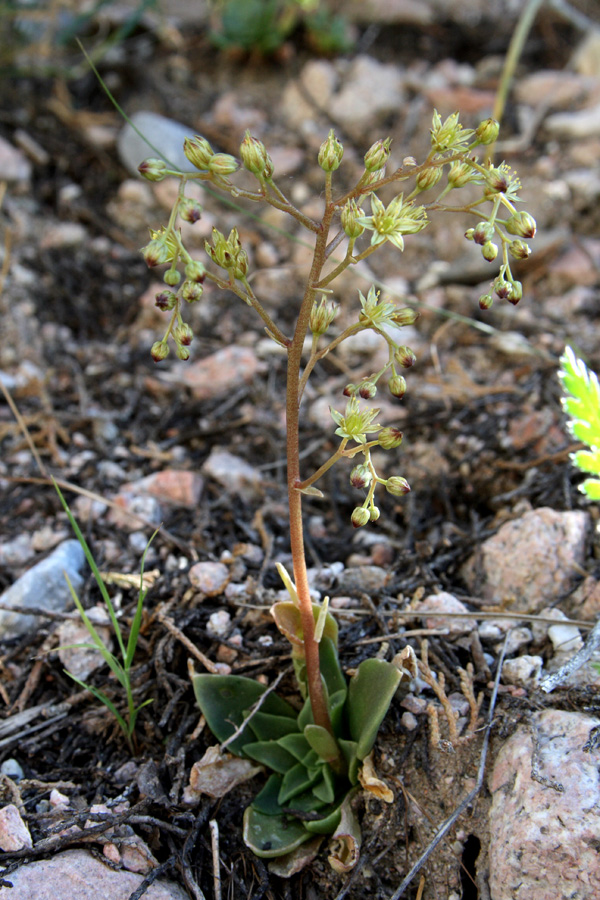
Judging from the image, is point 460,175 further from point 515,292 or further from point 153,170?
point 153,170

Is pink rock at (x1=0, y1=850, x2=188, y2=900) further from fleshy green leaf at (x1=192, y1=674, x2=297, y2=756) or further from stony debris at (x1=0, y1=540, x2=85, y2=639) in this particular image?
stony debris at (x1=0, y1=540, x2=85, y2=639)

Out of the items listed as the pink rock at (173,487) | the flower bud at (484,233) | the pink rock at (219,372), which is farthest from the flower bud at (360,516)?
the pink rock at (219,372)

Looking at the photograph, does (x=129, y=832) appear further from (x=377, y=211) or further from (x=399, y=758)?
(x=377, y=211)

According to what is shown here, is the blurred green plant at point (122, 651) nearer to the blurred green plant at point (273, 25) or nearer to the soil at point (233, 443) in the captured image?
the soil at point (233, 443)

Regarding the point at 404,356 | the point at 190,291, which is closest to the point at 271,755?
the point at 404,356

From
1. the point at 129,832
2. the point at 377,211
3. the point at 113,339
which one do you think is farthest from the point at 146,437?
the point at 377,211
